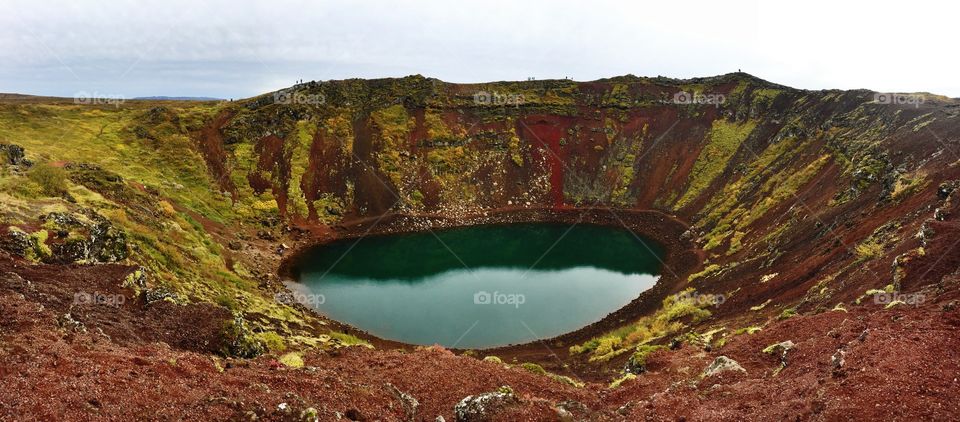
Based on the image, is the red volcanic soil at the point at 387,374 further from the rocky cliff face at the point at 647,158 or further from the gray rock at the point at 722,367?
the rocky cliff face at the point at 647,158

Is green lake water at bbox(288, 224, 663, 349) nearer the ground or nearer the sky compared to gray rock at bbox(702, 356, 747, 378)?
nearer the ground

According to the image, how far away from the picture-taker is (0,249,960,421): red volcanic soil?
12859 mm

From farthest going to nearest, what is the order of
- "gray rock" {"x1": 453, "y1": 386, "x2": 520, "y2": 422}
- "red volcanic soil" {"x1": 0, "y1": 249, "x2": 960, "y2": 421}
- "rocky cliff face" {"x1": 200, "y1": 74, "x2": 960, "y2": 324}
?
"rocky cliff face" {"x1": 200, "y1": 74, "x2": 960, "y2": 324} → "gray rock" {"x1": 453, "y1": 386, "x2": 520, "y2": 422} → "red volcanic soil" {"x1": 0, "y1": 249, "x2": 960, "y2": 421}

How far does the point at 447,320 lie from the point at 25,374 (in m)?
30.4

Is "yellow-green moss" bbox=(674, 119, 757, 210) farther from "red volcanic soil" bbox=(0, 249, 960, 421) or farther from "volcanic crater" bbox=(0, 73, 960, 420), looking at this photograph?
"red volcanic soil" bbox=(0, 249, 960, 421)

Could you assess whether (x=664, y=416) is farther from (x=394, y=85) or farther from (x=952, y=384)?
(x=394, y=85)

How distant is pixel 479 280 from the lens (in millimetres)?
51594

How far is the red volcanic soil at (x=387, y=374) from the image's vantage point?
42.2 feet

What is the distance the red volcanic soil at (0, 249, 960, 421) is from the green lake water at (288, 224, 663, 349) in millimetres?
15085

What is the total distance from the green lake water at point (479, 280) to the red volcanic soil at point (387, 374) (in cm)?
1509

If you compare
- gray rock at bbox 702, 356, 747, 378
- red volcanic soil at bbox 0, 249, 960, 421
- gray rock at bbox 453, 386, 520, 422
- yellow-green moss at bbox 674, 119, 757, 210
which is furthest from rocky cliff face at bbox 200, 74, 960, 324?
gray rock at bbox 453, 386, 520, 422

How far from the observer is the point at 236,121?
247ft

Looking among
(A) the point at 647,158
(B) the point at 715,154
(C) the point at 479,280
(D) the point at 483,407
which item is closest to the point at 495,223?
(C) the point at 479,280

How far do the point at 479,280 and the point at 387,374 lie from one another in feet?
99.7
